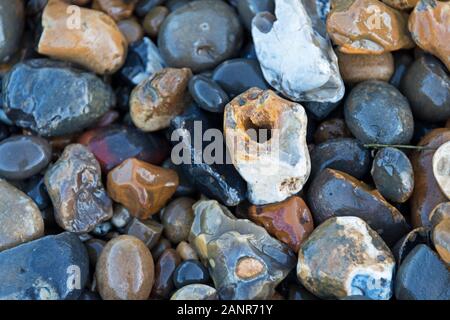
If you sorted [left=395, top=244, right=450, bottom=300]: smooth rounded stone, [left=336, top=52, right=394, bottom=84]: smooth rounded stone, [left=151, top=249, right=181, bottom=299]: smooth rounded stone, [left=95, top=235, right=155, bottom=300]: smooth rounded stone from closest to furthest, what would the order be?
[left=395, top=244, right=450, bottom=300]: smooth rounded stone
[left=95, top=235, right=155, bottom=300]: smooth rounded stone
[left=151, top=249, right=181, bottom=299]: smooth rounded stone
[left=336, top=52, right=394, bottom=84]: smooth rounded stone

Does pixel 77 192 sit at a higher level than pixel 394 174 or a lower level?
lower

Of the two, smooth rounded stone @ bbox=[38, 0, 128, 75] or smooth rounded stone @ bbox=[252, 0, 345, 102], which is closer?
smooth rounded stone @ bbox=[252, 0, 345, 102]

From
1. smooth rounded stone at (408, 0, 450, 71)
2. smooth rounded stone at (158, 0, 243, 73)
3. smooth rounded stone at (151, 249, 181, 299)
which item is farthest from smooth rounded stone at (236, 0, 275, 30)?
smooth rounded stone at (151, 249, 181, 299)

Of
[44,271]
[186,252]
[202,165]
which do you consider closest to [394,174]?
[202,165]

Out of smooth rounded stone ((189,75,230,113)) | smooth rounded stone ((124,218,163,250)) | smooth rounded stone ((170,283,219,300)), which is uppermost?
smooth rounded stone ((189,75,230,113))

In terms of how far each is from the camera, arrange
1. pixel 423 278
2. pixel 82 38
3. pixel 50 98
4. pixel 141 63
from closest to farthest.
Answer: pixel 423 278, pixel 50 98, pixel 82 38, pixel 141 63

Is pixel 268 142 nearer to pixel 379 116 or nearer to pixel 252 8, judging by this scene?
pixel 379 116

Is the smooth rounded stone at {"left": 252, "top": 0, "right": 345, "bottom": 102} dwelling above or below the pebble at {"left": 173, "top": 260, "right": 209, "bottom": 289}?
above

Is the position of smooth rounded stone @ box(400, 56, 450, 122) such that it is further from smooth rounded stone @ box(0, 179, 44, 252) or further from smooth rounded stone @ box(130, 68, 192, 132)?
smooth rounded stone @ box(0, 179, 44, 252)
